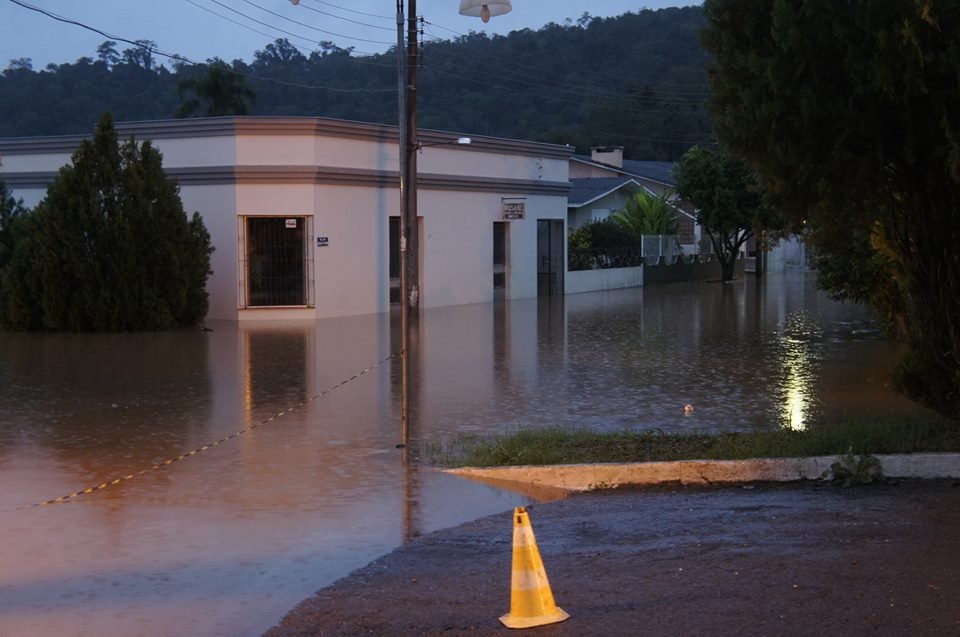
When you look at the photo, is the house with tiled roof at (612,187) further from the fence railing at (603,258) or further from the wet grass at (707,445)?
the wet grass at (707,445)

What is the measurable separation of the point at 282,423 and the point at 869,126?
267 inches

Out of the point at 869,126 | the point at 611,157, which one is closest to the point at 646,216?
the point at 611,157

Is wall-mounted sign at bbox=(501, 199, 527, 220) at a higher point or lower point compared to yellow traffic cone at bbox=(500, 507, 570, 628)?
higher

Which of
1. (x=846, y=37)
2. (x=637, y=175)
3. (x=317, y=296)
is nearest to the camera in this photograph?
(x=846, y=37)

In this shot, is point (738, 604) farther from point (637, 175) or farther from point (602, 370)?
point (637, 175)

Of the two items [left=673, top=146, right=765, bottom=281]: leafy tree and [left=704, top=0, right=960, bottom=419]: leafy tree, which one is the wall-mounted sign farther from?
[left=704, top=0, right=960, bottom=419]: leafy tree

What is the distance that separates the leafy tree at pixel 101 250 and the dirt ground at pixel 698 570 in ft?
57.1

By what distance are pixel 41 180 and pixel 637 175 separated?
32736 mm

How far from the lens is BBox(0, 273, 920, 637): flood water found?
7375 mm

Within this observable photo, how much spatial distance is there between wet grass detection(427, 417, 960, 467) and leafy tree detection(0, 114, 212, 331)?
15.0 m

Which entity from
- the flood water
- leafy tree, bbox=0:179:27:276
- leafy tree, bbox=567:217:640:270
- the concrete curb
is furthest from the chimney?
the concrete curb

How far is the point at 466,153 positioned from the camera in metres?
34.0

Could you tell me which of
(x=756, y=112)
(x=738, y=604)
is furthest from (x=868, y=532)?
(x=756, y=112)

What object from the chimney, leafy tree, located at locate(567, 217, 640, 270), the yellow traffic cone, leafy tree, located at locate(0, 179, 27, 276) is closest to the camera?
the yellow traffic cone
